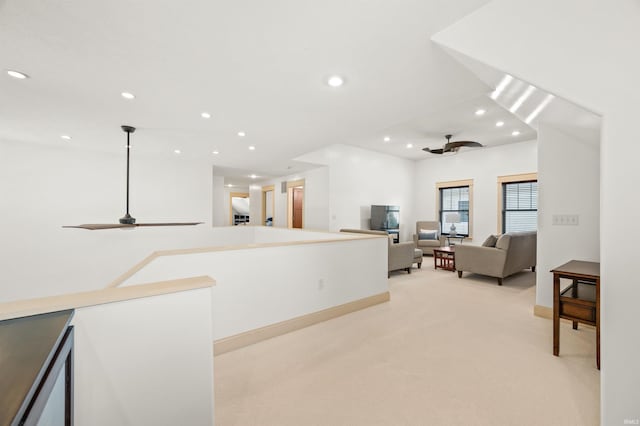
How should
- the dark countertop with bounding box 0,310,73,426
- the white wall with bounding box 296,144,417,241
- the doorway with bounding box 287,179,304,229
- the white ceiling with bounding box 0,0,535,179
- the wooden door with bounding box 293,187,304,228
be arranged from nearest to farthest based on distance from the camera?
the dark countertop with bounding box 0,310,73,426 < the white ceiling with bounding box 0,0,535,179 < the white wall with bounding box 296,144,417,241 < the doorway with bounding box 287,179,304,229 < the wooden door with bounding box 293,187,304,228

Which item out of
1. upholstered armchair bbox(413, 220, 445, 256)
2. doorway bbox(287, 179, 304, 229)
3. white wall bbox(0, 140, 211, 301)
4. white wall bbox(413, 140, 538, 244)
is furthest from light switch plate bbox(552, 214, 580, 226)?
white wall bbox(0, 140, 211, 301)

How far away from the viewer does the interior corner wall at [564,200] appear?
9.53 ft

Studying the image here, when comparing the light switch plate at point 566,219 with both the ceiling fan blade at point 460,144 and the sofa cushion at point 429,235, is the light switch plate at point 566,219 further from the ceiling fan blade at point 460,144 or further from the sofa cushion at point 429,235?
the sofa cushion at point 429,235

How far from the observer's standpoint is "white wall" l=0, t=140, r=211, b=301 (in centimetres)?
422

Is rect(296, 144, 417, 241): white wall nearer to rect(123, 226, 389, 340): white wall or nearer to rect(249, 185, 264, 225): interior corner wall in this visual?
rect(123, 226, 389, 340): white wall

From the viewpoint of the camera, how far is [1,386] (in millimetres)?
598

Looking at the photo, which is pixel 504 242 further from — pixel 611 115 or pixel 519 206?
pixel 611 115

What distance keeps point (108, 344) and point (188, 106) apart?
8.51ft

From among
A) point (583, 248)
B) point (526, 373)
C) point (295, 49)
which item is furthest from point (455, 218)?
point (295, 49)

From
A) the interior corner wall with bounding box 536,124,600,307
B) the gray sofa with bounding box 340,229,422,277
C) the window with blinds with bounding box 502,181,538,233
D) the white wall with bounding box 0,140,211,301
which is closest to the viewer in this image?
the interior corner wall with bounding box 536,124,600,307

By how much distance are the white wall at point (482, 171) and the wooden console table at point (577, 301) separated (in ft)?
15.5

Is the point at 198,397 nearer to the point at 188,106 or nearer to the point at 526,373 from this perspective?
the point at 526,373

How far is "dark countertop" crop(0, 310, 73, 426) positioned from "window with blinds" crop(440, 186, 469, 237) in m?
7.57

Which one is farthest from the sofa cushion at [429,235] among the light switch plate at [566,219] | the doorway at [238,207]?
the doorway at [238,207]
